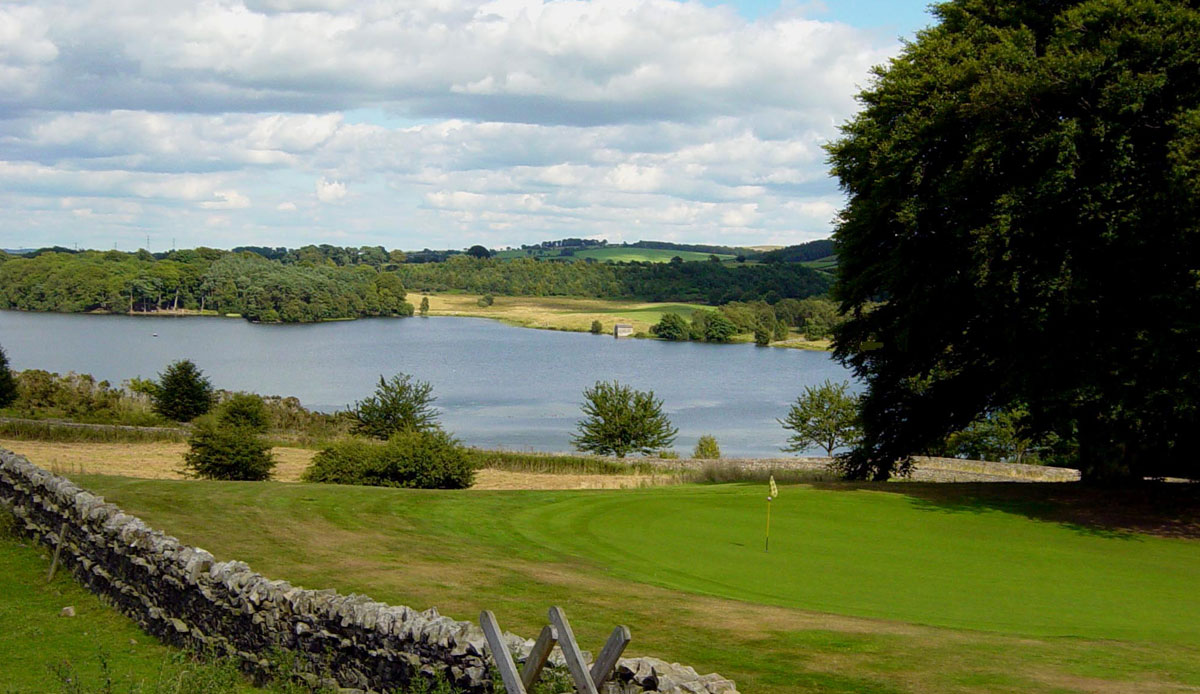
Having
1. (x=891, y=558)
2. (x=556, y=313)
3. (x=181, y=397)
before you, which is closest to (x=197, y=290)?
(x=556, y=313)

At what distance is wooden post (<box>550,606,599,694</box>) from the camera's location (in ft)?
→ 18.8

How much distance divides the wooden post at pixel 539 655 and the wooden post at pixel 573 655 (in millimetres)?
70

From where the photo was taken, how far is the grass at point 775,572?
319 inches

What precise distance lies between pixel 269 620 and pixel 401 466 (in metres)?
13.9

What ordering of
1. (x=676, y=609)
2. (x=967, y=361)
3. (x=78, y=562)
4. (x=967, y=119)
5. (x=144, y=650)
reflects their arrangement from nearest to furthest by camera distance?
(x=676, y=609), (x=144, y=650), (x=78, y=562), (x=967, y=119), (x=967, y=361)

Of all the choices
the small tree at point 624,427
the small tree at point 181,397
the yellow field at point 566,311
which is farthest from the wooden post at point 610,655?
the yellow field at point 566,311

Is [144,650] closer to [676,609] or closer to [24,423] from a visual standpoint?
[676,609]

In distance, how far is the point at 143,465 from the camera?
2728 centimetres

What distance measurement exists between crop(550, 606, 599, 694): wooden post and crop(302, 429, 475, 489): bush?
17.3 m

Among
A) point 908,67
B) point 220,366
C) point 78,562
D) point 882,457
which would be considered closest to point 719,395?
point 220,366

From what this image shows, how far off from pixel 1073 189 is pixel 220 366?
79.8 m

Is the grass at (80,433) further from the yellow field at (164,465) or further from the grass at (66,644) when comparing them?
the grass at (66,644)

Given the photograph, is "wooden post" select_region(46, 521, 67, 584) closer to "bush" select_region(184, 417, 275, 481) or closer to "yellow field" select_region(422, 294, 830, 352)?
"bush" select_region(184, 417, 275, 481)

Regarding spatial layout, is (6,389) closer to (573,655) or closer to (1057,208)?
(1057,208)
